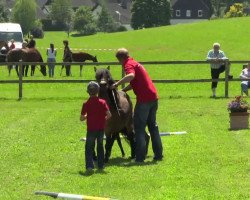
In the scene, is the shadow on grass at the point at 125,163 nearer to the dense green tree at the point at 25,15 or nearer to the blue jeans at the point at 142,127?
the blue jeans at the point at 142,127

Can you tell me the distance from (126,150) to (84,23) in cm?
11797

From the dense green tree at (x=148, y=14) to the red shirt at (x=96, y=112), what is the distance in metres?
110

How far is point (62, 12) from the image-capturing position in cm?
14462

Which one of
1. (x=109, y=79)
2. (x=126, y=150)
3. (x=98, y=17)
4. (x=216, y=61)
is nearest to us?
(x=109, y=79)

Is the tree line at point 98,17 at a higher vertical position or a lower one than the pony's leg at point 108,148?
lower

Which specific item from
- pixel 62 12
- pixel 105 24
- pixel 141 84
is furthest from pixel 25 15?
pixel 141 84

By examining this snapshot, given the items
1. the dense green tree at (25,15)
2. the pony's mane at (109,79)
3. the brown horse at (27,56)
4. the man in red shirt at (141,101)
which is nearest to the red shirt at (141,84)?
the man in red shirt at (141,101)

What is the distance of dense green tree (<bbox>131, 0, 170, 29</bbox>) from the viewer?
401 ft

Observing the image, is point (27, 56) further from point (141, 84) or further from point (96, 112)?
point (96, 112)

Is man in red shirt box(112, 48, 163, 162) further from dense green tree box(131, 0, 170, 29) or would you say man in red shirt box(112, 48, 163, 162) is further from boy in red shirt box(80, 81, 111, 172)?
dense green tree box(131, 0, 170, 29)

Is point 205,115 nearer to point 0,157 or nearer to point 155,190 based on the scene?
point 0,157

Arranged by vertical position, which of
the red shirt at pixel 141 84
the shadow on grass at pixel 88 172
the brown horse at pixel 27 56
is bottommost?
the brown horse at pixel 27 56

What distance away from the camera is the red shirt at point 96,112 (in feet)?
42.1

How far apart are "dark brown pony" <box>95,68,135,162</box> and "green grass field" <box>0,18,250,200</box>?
453mm
